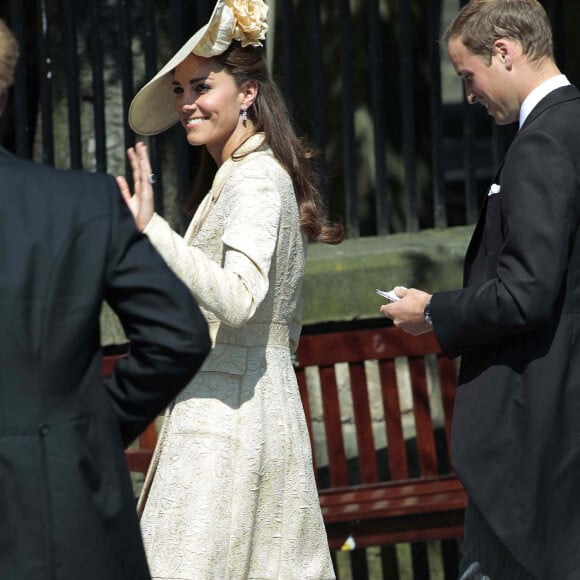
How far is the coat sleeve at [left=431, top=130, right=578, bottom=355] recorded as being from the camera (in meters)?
3.41

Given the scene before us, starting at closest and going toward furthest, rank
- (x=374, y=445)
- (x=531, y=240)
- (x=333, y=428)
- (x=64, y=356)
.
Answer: (x=64, y=356)
(x=531, y=240)
(x=333, y=428)
(x=374, y=445)

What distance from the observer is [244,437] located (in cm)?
363

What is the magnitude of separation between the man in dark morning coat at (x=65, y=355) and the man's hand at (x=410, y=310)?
3.93 feet

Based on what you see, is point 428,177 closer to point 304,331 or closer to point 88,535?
point 304,331

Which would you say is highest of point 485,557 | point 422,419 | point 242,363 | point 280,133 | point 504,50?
point 504,50

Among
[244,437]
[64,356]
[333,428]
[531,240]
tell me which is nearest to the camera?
[64,356]

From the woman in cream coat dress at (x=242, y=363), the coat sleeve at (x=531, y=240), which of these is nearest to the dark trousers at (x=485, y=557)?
the woman in cream coat dress at (x=242, y=363)

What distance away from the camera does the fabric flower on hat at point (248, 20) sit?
379 centimetres

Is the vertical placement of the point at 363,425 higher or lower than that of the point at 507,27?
lower

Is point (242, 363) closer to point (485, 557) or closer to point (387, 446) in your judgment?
point (485, 557)

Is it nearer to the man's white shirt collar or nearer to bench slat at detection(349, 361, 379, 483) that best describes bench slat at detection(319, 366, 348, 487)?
bench slat at detection(349, 361, 379, 483)

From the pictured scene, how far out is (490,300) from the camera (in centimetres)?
347

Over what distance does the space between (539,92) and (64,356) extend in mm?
1601

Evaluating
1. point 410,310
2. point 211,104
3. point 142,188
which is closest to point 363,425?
point 410,310
